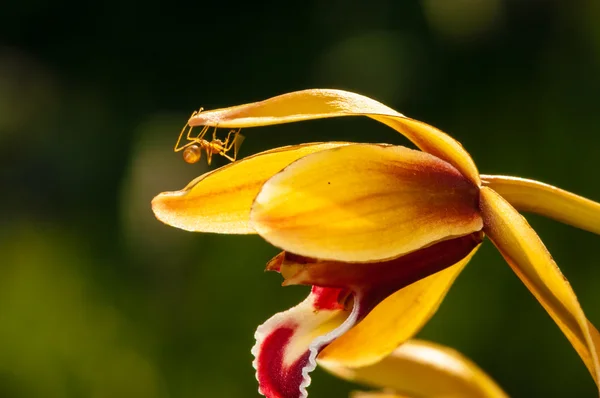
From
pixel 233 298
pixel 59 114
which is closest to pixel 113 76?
pixel 59 114

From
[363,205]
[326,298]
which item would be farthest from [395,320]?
[363,205]

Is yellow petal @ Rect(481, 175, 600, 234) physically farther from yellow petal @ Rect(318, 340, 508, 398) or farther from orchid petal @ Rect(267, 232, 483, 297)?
yellow petal @ Rect(318, 340, 508, 398)

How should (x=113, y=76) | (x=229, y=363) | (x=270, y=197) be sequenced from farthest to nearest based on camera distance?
(x=113, y=76) < (x=229, y=363) < (x=270, y=197)

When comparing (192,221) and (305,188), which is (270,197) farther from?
(192,221)

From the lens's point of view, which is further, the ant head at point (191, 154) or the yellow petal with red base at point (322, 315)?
the ant head at point (191, 154)

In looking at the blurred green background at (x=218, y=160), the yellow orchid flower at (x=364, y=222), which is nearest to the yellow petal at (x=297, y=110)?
the yellow orchid flower at (x=364, y=222)

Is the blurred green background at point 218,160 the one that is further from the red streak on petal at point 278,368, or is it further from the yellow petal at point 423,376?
the red streak on petal at point 278,368

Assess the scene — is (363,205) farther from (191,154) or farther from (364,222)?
(191,154)
